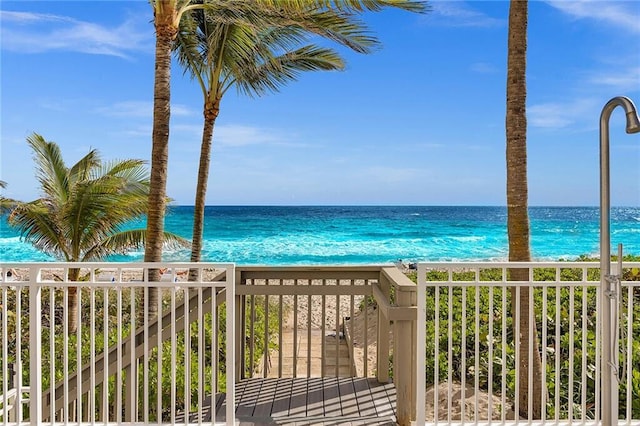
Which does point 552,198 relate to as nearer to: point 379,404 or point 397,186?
point 397,186

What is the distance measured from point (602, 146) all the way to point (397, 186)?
25.7m

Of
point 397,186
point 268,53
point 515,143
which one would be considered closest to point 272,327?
point 268,53

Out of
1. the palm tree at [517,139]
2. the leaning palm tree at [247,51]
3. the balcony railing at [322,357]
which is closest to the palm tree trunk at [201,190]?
the leaning palm tree at [247,51]

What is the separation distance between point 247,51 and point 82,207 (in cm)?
336

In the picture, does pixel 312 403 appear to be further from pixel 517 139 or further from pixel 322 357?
pixel 517 139

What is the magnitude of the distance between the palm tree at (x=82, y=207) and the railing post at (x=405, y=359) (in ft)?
18.7

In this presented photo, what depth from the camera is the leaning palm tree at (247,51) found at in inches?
237

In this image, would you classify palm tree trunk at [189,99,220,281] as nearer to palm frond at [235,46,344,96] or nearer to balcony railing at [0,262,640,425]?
palm frond at [235,46,344,96]

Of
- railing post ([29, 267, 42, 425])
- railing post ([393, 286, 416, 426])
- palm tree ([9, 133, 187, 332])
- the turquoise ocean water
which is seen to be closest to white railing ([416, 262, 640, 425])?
railing post ([393, 286, 416, 426])

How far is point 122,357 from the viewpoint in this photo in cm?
394

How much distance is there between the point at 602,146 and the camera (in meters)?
2.36

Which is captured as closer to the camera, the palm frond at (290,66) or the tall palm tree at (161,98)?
the tall palm tree at (161,98)

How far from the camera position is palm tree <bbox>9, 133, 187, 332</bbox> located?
7.71 m

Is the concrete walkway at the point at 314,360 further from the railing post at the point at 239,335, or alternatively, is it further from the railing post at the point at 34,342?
the railing post at the point at 34,342
